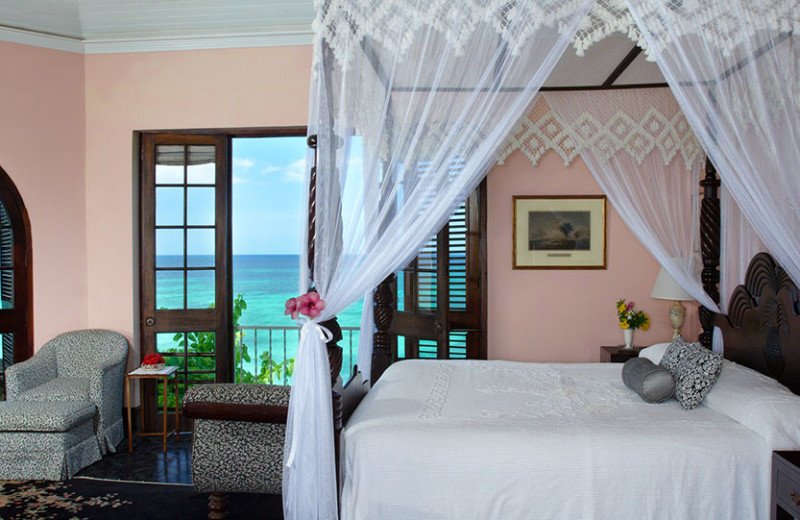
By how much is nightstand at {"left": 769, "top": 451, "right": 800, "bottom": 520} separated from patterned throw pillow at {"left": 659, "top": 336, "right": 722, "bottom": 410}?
48cm

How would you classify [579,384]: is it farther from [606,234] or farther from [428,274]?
[606,234]

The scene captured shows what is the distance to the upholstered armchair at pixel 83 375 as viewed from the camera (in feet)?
13.2

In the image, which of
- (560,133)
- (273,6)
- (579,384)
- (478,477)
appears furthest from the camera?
(560,133)

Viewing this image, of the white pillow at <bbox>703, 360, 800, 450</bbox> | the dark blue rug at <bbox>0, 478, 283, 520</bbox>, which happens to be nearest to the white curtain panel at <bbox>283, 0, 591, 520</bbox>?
the dark blue rug at <bbox>0, 478, 283, 520</bbox>

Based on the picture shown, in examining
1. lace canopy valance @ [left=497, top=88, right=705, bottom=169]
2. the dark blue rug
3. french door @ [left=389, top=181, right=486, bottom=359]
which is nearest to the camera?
the dark blue rug

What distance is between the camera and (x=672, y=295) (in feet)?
13.3

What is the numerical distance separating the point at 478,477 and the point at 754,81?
1869 mm

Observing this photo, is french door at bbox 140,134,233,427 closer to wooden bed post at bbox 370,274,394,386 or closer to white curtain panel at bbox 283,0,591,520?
wooden bed post at bbox 370,274,394,386

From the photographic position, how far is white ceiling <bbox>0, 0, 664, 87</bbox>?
411 centimetres

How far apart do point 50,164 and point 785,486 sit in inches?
188

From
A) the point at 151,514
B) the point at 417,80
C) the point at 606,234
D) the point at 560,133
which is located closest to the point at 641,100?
the point at 560,133

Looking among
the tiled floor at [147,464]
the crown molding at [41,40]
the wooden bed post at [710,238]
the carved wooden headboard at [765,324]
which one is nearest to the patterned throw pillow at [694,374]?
the carved wooden headboard at [765,324]

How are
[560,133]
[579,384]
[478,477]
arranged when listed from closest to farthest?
[478,477] → [579,384] → [560,133]

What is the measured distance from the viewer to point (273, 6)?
4.17 m
